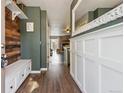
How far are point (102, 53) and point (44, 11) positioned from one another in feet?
14.6

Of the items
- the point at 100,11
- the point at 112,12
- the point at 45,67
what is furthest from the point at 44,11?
the point at 112,12

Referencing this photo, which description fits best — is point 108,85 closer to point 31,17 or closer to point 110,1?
point 110,1

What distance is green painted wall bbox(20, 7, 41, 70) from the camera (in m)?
5.38

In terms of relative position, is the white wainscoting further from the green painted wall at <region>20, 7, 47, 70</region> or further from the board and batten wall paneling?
the green painted wall at <region>20, 7, 47, 70</region>

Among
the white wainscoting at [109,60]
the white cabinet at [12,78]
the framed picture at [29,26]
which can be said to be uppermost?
the framed picture at [29,26]

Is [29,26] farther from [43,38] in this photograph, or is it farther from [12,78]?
[12,78]

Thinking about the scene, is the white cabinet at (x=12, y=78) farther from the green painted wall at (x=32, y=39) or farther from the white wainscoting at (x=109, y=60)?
the green painted wall at (x=32, y=39)

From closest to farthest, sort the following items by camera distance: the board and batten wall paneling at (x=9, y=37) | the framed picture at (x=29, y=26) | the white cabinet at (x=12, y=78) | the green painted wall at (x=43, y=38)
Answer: the white cabinet at (x=12, y=78), the board and batten wall paneling at (x=9, y=37), the framed picture at (x=29, y=26), the green painted wall at (x=43, y=38)

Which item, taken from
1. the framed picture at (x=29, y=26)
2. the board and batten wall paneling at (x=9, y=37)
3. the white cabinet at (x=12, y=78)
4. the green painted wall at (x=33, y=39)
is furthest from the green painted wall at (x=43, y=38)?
the white cabinet at (x=12, y=78)

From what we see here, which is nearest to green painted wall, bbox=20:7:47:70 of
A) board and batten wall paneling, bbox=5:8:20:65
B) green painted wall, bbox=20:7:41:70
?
green painted wall, bbox=20:7:41:70

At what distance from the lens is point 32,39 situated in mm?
5449

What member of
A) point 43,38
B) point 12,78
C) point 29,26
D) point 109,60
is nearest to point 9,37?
point 12,78

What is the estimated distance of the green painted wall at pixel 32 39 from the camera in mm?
5379

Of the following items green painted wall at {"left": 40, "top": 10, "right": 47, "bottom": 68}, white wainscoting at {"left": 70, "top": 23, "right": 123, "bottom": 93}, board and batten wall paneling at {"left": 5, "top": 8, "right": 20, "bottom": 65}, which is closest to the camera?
white wainscoting at {"left": 70, "top": 23, "right": 123, "bottom": 93}
